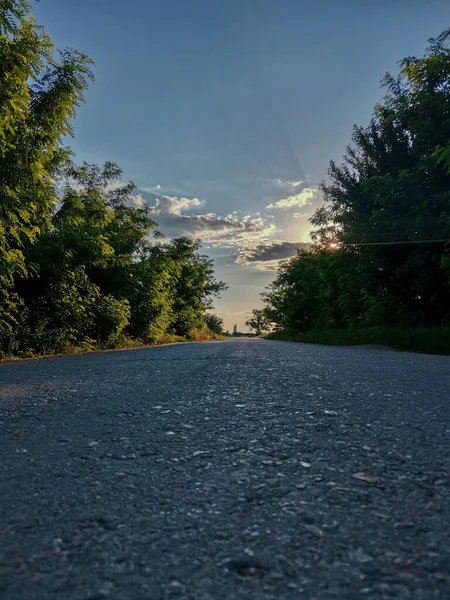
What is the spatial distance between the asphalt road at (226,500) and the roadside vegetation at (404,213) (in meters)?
9.10

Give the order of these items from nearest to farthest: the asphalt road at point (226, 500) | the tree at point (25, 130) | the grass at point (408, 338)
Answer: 1. the asphalt road at point (226, 500)
2. the tree at point (25, 130)
3. the grass at point (408, 338)

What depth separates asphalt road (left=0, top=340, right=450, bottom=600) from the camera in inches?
41.4

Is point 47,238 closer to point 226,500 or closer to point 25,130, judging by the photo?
point 25,130

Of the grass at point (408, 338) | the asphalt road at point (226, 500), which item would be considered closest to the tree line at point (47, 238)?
the asphalt road at point (226, 500)

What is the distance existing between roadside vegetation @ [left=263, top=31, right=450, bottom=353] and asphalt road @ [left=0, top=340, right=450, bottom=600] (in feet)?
29.9

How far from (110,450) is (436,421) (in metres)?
1.88

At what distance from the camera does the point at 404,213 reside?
515 inches

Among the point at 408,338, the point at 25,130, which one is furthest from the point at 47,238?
the point at 408,338

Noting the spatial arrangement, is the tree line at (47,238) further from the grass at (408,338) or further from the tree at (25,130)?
the grass at (408,338)

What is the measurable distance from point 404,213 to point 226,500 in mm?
13191

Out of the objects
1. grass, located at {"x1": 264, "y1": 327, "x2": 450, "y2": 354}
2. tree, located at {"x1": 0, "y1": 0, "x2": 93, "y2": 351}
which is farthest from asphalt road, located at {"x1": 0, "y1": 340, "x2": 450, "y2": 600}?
grass, located at {"x1": 264, "y1": 327, "x2": 450, "y2": 354}

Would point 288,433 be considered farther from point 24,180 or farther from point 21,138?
point 21,138

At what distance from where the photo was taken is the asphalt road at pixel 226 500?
3.45ft

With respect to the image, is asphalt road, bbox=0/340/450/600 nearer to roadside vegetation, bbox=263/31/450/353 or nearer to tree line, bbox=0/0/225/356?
tree line, bbox=0/0/225/356
